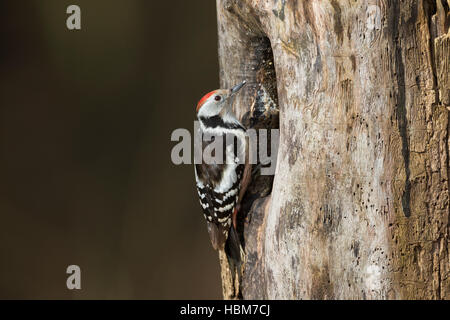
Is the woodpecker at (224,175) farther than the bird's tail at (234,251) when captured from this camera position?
No

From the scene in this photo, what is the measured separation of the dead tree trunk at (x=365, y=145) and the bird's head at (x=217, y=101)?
475 millimetres

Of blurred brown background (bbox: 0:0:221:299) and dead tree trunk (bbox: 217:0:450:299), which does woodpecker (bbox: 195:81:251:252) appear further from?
blurred brown background (bbox: 0:0:221:299)

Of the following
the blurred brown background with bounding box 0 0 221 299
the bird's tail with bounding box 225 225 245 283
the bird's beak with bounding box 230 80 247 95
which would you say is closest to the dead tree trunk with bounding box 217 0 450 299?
the bird's beak with bounding box 230 80 247 95

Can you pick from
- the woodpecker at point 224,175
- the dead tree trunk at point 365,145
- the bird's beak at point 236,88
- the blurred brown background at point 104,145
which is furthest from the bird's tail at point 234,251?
the blurred brown background at point 104,145

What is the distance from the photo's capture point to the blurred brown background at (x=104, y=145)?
3826 mm

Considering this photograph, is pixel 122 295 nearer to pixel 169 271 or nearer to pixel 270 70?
pixel 169 271

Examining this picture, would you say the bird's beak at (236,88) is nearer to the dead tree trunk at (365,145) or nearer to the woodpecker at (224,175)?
the woodpecker at (224,175)

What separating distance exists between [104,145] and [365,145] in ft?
8.33

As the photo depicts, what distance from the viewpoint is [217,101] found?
279cm

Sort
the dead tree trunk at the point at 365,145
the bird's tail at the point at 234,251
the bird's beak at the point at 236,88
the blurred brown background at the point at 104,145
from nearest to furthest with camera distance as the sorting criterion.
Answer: the dead tree trunk at the point at 365,145, the bird's beak at the point at 236,88, the bird's tail at the point at 234,251, the blurred brown background at the point at 104,145

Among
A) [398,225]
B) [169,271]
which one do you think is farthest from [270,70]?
[169,271]

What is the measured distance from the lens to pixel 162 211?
4.26m

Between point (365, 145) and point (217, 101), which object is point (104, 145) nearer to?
point (217, 101)

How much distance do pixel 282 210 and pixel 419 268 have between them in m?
0.61
